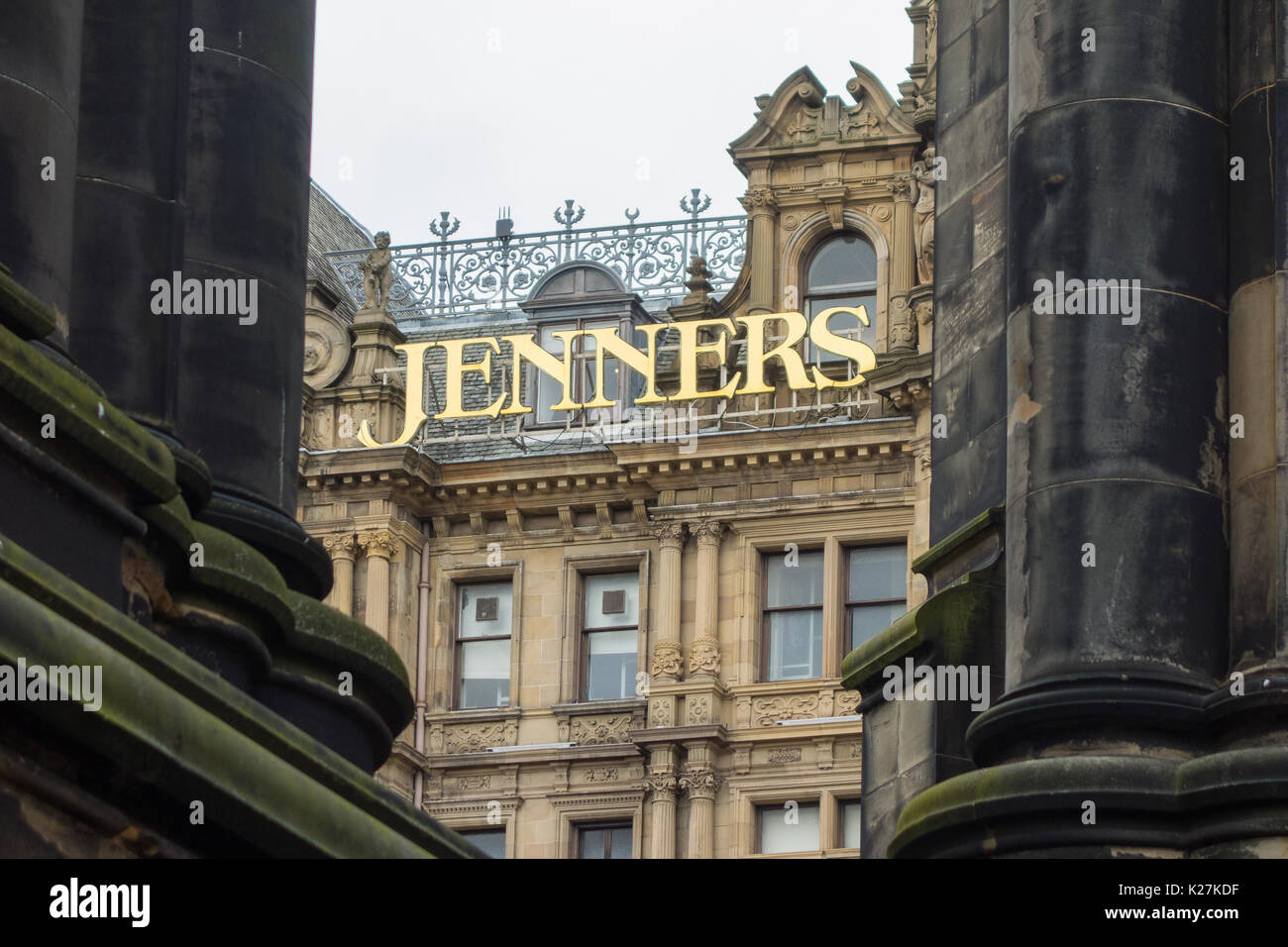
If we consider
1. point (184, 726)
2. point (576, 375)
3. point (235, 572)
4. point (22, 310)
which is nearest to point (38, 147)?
point (22, 310)

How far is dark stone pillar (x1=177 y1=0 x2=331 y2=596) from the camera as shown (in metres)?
16.1

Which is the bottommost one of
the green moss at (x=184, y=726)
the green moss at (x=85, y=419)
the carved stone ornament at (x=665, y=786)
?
the green moss at (x=184, y=726)

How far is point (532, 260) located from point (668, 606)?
8.76 metres

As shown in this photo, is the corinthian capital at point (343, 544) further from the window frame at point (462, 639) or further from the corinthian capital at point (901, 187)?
the corinthian capital at point (901, 187)

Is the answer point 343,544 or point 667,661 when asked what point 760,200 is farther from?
point 343,544

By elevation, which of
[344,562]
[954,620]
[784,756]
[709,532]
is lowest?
[954,620]

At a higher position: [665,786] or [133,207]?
[665,786]

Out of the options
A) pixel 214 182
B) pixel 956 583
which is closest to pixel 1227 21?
pixel 956 583

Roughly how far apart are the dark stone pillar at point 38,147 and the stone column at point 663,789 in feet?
133

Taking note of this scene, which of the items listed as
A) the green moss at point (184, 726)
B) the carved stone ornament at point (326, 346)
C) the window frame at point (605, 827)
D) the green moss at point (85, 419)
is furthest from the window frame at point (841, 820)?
the green moss at point (184, 726)

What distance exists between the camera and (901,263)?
179 feet

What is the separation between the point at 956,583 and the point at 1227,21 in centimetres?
302

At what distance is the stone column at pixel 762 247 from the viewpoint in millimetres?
55438
